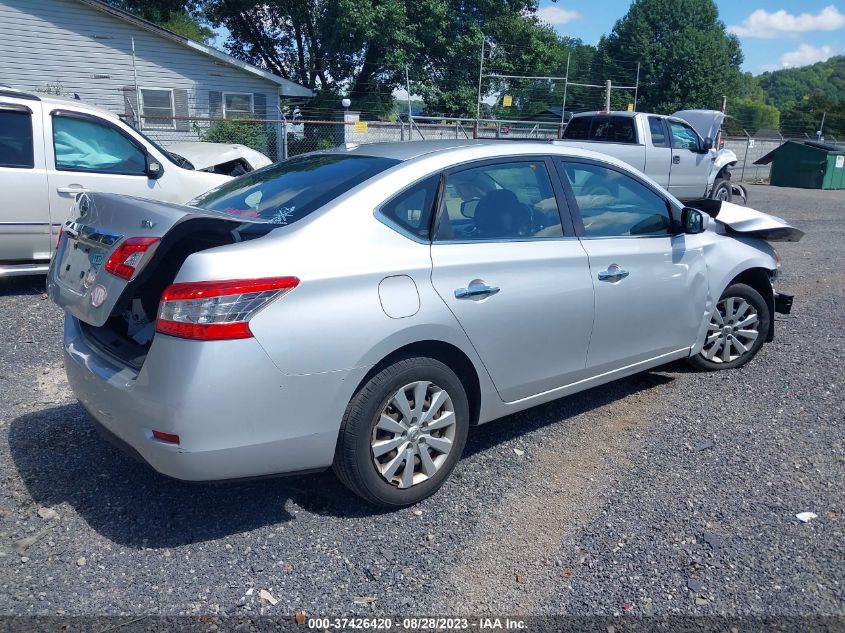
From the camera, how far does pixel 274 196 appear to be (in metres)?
3.74

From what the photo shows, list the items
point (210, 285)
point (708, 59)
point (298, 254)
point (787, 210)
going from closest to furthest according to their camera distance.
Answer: point (210, 285)
point (298, 254)
point (787, 210)
point (708, 59)

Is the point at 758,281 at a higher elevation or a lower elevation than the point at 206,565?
higher

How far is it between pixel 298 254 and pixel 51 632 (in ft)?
5.51

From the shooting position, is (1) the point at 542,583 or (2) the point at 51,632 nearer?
(2) the point at 51,632

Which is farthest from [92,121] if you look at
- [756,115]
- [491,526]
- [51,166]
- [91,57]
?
[756,115]

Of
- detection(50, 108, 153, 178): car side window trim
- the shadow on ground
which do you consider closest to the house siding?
detection(50, 108, 153, 178): car side window trim

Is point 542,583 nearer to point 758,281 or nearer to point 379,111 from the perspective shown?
point 758,281

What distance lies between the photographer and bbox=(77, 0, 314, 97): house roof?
68.8 feet

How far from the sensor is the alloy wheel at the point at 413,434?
3.32 m

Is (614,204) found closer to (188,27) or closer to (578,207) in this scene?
(578,207)

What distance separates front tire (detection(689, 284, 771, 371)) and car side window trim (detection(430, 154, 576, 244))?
176 cm

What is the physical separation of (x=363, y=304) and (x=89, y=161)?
5246 mm

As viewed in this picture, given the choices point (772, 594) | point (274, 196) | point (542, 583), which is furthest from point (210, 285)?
point (772, 594)

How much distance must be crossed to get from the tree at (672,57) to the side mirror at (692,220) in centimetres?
5184
